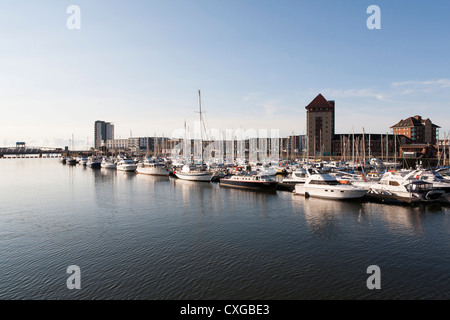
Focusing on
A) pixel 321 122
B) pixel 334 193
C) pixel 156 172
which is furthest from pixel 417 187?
pixel 321 122

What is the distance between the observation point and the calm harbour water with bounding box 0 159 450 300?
708 inches

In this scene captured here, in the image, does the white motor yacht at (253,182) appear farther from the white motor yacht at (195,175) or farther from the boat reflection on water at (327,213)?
the white motor yacht at (195,175)

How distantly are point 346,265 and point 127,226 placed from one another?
22.8 metres

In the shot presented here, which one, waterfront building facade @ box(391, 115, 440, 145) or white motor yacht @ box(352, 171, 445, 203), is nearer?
white motor yacht @ box(352, 171, 445, 203)

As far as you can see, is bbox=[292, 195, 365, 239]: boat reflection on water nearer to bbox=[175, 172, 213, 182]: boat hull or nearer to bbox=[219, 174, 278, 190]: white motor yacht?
bbox=[219, 174, 278, 190]: white motor yacht

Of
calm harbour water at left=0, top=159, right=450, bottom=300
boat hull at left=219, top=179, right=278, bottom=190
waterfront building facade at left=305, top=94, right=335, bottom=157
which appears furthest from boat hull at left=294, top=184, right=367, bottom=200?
waterfront building facade at left=305, top=94, right=335, bottom=157

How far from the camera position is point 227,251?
2414cm

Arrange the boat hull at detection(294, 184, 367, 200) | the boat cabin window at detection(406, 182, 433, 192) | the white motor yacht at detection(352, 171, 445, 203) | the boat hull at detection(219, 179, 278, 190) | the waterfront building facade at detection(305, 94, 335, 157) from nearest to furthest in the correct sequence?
the white motor yacht at detection(352, 171, 445, 203), the boat cabin window at detection(406, 182, 433, 192), the boat hull at detection(294, 184, 367, 200), the boat hull at detection(219, 179, 278, 190), the waterfront building facade at detection(305, 94, 335, 157)

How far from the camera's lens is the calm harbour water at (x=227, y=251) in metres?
18.0

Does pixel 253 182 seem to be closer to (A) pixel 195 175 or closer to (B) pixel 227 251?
(A) pixel 195 175

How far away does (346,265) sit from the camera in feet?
69.0

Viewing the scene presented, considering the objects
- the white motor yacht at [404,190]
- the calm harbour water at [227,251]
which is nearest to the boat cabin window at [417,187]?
the white motor yacht at [404,190]
